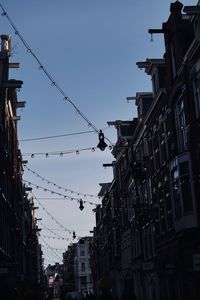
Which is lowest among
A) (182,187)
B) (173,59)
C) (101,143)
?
(182,187)

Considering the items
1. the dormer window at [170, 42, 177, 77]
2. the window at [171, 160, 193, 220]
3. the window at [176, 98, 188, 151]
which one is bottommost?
the window at [171, 160, 193, 220]

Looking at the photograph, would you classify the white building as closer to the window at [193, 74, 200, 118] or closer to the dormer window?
the dormer window

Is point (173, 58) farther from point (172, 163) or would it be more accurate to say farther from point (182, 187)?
point (182, 187)

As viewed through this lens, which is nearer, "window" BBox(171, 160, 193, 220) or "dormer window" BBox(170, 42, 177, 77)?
"window" BBox(171, 160, 193, 220)

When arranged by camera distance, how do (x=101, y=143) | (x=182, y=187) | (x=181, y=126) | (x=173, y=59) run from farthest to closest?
(x=173, y=59)
(x=181, y=126)
(x=182, y=187)
(x=101, y=143)

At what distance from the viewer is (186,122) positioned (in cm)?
2806

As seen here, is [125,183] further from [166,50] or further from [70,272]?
[70,272]

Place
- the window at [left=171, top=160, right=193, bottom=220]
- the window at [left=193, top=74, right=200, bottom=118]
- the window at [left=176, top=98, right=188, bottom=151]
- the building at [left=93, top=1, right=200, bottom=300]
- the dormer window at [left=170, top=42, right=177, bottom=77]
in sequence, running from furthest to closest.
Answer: the dormer window at [left=170, top=42, right=177, bottom=77] < the window at [left=176, top=98, right=188, bottom=151] < the window at [left=171, top=160, right=193, bottom=220] < the building at [left=93, top=1, right=200, bottom=300] < the window at [left=193, top=74, right=200, bottom=118]

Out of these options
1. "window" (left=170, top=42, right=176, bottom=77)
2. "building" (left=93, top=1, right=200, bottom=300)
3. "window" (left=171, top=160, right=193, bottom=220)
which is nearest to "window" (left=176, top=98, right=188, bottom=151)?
"building" (left=93, top=1, right=200, bottom=300)

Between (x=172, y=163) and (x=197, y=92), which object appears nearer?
(x=197, y=92)

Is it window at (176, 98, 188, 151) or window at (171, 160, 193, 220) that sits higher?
window at (176, 98, 188, 151)

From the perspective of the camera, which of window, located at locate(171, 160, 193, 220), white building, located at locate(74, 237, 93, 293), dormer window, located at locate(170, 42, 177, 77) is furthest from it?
white building, located at locate(74, 237, 93, 293)

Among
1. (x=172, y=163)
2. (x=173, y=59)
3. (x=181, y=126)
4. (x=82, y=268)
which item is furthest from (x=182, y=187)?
(x=82, y=268)

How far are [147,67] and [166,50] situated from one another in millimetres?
4232
